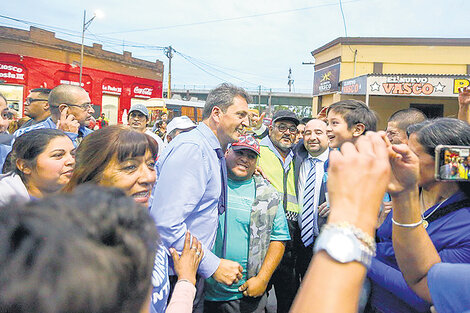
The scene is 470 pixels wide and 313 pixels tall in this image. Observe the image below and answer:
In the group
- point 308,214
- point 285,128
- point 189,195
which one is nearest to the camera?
point 189,195

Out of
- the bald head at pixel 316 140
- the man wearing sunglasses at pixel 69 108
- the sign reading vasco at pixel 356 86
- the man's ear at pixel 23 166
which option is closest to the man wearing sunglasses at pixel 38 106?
the man wearing sunglasses at pixel 69 108

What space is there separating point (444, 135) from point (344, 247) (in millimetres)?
1316

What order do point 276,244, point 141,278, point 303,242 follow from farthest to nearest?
point 303,242 < point 276,244 < point 141,278

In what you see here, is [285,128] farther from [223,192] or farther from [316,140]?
[223,192]

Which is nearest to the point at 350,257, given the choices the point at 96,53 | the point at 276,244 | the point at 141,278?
the point at 141,278

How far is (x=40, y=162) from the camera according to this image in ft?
7.77

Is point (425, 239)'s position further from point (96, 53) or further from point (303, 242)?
point (96, 53)

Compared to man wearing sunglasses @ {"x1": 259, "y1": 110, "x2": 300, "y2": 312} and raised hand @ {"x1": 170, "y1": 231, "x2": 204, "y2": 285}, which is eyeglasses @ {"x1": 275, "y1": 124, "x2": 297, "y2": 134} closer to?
man wearing sunglasses @ {"x1": 259, "y1": 110, "x2": 300, "y2": 312}

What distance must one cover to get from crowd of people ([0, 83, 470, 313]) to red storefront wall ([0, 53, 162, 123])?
Answer: 2150 cm

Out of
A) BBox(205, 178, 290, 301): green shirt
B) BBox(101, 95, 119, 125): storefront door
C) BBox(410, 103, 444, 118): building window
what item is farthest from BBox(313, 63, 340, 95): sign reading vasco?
BBox(205, 178, 290, 301): green shirt

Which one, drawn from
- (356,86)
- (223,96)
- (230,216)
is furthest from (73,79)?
(230,216)

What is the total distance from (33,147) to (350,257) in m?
2.29

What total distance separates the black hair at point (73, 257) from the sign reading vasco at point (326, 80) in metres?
21.4

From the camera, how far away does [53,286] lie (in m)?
0.60
